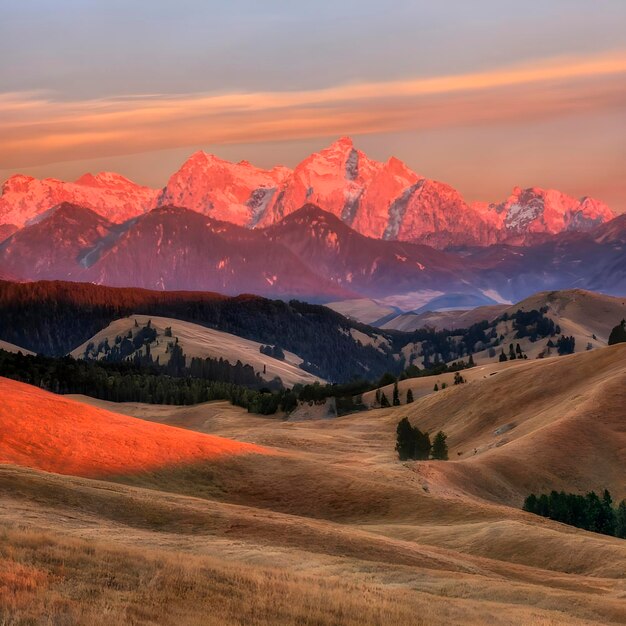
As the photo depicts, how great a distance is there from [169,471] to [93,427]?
12290 mm

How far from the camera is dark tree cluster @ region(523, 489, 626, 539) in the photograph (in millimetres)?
110250

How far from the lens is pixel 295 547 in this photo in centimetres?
5666

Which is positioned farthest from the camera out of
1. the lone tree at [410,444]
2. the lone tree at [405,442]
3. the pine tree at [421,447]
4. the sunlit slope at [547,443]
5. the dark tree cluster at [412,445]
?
the lone tree at [405,442]

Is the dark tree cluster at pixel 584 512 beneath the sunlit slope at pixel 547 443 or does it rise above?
beneath

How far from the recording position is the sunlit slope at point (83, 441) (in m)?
89.3

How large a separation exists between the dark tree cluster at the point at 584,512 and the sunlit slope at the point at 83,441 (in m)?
36.0

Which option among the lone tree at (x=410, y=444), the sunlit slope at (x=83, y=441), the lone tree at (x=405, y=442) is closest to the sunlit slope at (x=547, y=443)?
the lone tree at (x=410, y=444)

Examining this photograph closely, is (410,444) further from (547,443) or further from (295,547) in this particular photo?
(295,547)

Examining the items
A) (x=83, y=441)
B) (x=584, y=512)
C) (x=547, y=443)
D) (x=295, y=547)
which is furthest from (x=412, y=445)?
(x=295, y=547)

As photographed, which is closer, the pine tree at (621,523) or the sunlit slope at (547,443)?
the pine tree at (621,523)

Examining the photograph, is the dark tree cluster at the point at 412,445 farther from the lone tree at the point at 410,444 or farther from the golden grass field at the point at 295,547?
the golden grass field at the point at 295,547

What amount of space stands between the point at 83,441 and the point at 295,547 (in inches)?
1757

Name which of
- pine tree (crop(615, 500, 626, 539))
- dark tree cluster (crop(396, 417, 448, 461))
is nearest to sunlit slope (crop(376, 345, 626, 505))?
dark tree cluster (crop(396, 417, 448, 461))

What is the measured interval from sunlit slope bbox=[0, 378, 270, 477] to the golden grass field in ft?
2.92
